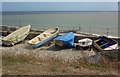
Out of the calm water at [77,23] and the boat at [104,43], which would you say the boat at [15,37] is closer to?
the calm water at [77,23]

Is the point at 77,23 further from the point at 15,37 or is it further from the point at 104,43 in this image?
the point at 104,43

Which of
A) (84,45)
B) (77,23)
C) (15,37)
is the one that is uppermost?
(77,23)

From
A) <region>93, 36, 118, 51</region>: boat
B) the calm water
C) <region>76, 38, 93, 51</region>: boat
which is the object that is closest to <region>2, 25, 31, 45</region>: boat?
the calm water

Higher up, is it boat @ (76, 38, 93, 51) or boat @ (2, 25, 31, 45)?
boat @ (2, 25, 31, 45)

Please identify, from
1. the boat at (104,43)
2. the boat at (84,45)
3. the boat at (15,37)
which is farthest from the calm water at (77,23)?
the boat at (84,45)

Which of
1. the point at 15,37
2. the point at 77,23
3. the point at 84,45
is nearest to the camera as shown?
the point at 84,45

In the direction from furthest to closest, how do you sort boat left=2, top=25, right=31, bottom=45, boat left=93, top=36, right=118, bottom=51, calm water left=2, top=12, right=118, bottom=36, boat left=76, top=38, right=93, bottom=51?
calm water left=2, top=12, right=118, bottom=36, boat left=2, top=25, right=31, bottom=45, boat left=76, top=38, right=93, bottom=51, boat left=93, top=36, right=118, bottom=51

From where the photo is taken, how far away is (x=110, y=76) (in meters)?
4.12

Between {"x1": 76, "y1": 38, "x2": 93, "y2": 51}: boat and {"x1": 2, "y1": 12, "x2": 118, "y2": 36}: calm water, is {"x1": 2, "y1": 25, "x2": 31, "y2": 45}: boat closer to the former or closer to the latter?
{"x1": 2, "y1": 12, "x2": 118, "y2": 36}: calm water

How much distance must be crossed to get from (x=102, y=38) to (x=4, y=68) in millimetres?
11902

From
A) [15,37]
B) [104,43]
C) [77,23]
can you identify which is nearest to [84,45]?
[104,43]

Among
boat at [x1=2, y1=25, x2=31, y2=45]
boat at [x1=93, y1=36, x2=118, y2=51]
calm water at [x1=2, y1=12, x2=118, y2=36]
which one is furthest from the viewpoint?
calm water at [x1=2, y1=12, x2=118, y2=36]

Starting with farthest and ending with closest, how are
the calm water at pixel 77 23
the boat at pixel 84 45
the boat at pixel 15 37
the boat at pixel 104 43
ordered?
the calm water at pixel 77 23, the boat at pixel 15 37, the boat at pixel 84 45, the boat at pixel 104 43

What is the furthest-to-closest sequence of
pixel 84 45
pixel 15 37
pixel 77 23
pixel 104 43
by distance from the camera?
pixel 77 23 → pixel 15 37 → pixel 104 43 → pixel 84 45
